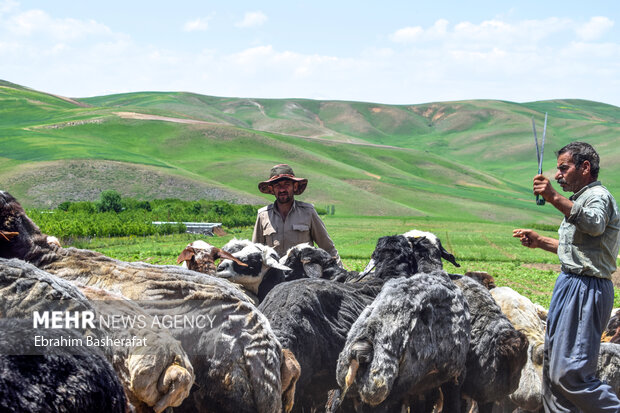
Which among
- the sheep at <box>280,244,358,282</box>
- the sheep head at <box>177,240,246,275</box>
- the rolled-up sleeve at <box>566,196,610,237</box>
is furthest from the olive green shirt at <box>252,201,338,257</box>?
the rolled-up sleeve at <box>566,196,610,237</box>

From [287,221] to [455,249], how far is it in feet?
76.1

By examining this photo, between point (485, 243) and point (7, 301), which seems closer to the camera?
point (7, 301)

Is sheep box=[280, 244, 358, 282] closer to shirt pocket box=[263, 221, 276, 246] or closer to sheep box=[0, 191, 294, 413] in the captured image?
shirt pocket box=[263, 221, 276, 246]

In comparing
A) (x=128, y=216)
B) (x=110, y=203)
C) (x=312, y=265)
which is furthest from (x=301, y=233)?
(x=110, y=203)

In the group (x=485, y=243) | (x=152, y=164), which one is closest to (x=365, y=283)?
(x=485, y=243)

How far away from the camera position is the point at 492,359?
5.47 metres

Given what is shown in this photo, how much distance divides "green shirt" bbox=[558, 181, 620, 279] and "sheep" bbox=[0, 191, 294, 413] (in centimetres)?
251

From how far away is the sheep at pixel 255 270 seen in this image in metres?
5.89

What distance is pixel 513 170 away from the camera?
389 ft

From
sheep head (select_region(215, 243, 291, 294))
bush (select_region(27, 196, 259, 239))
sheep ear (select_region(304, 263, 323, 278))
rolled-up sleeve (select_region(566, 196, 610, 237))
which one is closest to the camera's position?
rolled-up sleeve (select_region(566, 196, 610, 237))

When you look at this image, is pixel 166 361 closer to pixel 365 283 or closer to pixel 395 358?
pixel 395 358

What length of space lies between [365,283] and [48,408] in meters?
3.69

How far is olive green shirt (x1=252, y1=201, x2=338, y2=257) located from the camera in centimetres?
755

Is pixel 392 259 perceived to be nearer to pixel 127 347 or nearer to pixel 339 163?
pixel 127 347
